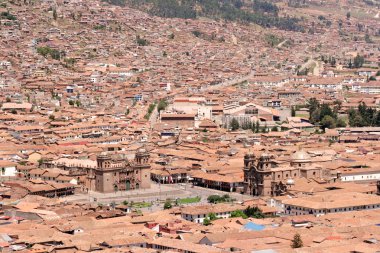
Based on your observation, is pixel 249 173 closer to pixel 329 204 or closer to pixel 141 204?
pixel 141 204

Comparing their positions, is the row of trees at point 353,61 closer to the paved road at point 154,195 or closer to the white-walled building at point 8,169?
the paved road at point 154,195

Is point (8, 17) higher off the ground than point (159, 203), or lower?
higher

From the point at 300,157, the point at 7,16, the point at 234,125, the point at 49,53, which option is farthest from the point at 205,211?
the point at 7,16

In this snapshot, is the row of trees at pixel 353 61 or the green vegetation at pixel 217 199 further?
the row of trees at pixel 353 61

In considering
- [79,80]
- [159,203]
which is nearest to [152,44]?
[79,80]

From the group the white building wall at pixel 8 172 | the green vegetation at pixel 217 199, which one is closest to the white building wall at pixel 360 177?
the green vegetation at pixel 217 199

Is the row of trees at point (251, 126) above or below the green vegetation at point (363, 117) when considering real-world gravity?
below

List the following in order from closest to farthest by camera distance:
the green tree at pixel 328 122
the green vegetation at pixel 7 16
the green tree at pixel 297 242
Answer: the green tree at pixel 297 242, the green tree at pixel 328 122, the green vegetation at pixel 7 16

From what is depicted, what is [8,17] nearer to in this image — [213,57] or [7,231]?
[213,57]
